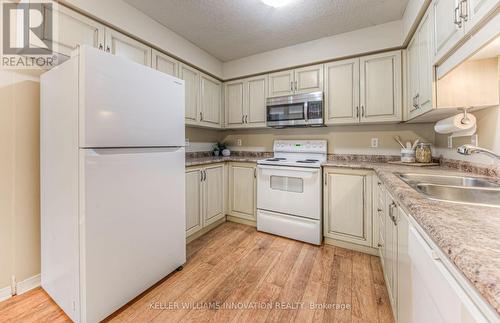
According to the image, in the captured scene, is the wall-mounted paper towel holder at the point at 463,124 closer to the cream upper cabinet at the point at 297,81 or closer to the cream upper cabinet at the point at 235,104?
the cream upper cabinet at the point at 297,81

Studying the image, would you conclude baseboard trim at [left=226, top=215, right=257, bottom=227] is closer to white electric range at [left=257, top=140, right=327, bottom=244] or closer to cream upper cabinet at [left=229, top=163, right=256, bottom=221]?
cream upper cabinet at [left=229, top=163, right=256, bottom=221]

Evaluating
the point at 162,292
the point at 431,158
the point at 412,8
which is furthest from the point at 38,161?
the point at 431,158

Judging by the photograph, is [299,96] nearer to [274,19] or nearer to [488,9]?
[274,19]

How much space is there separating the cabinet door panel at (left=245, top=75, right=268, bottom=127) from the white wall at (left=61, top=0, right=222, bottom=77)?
64cm

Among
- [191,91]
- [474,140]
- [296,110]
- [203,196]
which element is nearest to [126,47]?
[191,91]

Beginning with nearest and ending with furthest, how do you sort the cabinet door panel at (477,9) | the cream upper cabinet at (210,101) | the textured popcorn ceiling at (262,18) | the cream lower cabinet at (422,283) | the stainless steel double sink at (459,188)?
1. the cream lower cabinet at (422,283)
2. the cabinet door panel at (477,9)
3. the stainless steel double sink at (459,188)
4. the textured popcorn ceiling at (262,18)
5. the cream upper cabinet at (210,101)

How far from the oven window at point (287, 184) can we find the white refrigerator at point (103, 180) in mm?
1293

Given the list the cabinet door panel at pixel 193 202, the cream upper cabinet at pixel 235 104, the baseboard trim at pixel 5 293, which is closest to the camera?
the baseboard trim at pixel 5 293

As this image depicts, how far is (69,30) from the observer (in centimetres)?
156

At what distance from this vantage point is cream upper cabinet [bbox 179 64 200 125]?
2557mm

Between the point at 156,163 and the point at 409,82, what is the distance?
8.01ft

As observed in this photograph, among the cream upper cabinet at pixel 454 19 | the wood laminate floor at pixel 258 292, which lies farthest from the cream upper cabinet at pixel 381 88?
the wood laminate floor at pixel 258 292

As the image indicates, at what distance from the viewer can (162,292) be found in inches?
61.9

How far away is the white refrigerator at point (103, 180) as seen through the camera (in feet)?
3.91
